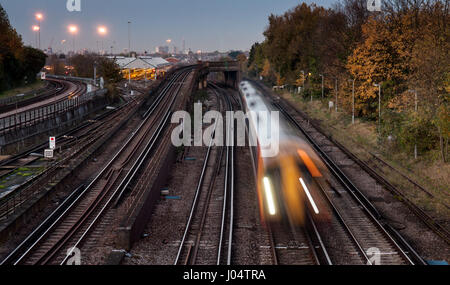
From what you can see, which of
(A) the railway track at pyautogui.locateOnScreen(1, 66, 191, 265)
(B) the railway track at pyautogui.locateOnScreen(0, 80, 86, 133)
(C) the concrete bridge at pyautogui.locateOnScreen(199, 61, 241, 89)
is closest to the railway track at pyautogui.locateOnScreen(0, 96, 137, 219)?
(A) the railway track at pyautogui.locateOnScreen(1, 66, 191, 265)

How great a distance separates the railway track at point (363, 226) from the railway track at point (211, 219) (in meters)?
4.52

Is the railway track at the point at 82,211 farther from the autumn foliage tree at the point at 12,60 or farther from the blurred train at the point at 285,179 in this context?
the autumn foliage tree at the point at 12,60

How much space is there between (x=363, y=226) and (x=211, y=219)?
623 centimetres

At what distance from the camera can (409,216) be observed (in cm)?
1827

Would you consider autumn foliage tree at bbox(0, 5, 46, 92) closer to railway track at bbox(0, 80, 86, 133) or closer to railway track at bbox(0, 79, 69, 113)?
railway track at bbox(0, 79, 69, 113)

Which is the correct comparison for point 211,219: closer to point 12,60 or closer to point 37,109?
point 37,109

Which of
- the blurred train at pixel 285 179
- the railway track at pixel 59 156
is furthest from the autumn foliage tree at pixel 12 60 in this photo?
the blurred train at pixel 285 179

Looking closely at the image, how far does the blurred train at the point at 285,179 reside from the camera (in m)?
18.2

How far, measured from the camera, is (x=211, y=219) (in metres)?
18.4

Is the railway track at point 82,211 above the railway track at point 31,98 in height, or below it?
A: below

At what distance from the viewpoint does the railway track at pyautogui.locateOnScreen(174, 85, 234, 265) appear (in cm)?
1453

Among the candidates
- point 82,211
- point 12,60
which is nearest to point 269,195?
point 82,211

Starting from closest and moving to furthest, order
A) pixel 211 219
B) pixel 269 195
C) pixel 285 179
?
pixel 211 219 < pixel 269 195 < pixel 285 179
